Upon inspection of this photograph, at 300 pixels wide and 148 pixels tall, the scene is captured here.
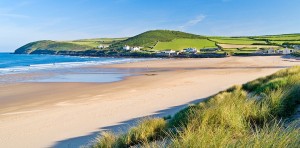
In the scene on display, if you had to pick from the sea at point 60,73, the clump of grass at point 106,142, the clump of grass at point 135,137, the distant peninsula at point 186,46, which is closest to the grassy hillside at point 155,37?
the distant peninsula at point 186,46

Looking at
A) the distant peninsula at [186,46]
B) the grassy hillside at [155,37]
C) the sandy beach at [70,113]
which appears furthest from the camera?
the grassy hillside at [155,37]

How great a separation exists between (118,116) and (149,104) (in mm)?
2908

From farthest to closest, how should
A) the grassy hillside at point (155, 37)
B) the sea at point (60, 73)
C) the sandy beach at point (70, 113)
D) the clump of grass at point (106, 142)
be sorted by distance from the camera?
the grassy hillside at point (155, 37), the sea at point (60, 73), the sandy beach at point (70, 113), the clump of grass at point (106, 142)

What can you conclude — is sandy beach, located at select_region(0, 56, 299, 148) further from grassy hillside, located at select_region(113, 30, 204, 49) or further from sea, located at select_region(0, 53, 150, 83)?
grassy hillside, located at select_region(113, 30, 204, 49)

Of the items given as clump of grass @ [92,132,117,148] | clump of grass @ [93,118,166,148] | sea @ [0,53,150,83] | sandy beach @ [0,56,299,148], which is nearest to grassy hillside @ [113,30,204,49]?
sea @ [0,53,150,83]

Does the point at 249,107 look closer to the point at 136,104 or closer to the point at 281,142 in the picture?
the point at 281,142

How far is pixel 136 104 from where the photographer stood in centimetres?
1548

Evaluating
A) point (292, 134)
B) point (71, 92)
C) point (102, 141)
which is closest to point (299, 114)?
point (292, 134)

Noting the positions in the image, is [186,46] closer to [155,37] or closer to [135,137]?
[155,37]

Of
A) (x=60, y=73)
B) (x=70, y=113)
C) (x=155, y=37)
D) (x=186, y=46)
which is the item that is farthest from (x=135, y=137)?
(x=155, y=37)

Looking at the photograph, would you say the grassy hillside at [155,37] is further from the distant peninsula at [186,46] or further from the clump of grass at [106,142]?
the clump of grass at [106,142]

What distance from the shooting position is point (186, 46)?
416ft

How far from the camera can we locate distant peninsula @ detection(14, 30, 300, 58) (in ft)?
301

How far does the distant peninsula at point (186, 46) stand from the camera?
91.8 meters
